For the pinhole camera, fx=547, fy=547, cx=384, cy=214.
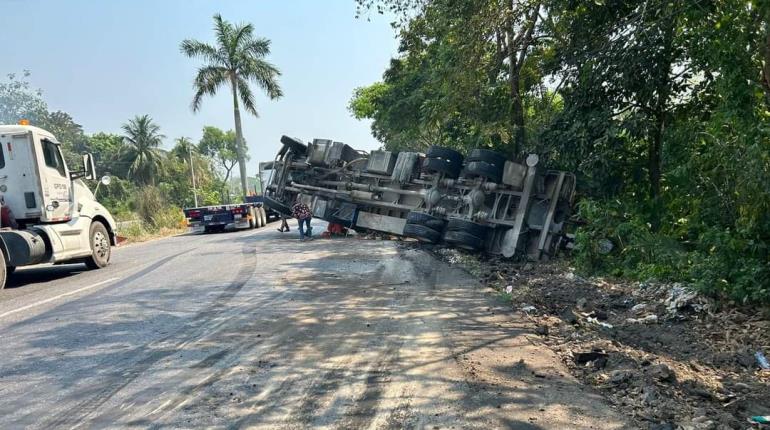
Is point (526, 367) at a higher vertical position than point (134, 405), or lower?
higher

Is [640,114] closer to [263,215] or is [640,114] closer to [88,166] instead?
[88,166]

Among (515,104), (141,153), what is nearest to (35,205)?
(515,104)

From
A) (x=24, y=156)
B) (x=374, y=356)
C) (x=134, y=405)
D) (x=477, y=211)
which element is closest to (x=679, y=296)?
(x=374, y=356)

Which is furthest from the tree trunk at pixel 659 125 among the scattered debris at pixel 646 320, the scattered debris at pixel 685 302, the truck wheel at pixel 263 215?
the truck wheel at pixel 263 215

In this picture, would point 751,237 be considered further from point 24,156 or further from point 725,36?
point 24,156

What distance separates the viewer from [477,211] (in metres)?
11.7

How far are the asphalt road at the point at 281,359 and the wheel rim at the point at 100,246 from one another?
8.89ft

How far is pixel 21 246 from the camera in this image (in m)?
9.96

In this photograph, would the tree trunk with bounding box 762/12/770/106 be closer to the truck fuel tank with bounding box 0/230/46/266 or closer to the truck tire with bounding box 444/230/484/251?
the truck tire with bounding box 444/230/484/251

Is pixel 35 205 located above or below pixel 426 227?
below

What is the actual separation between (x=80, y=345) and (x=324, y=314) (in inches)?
107

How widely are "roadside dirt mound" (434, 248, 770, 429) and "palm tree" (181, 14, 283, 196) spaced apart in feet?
95.7

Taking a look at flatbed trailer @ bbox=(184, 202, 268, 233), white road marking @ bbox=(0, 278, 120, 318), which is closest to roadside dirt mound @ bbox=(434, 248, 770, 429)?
white road marking @ bbox=(0, 278, 120, 318)

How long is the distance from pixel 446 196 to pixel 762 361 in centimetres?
807
